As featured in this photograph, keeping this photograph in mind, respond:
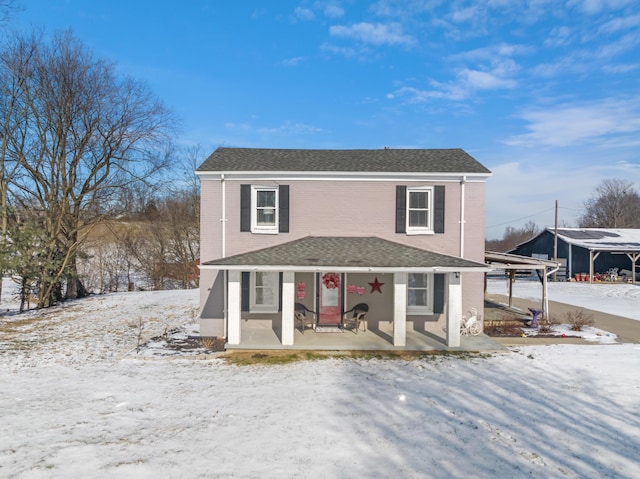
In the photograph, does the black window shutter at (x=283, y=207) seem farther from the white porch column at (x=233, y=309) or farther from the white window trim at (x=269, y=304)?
the white porch column at (x=233, y=309)

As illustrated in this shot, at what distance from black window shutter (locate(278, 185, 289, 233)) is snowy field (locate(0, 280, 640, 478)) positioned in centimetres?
439

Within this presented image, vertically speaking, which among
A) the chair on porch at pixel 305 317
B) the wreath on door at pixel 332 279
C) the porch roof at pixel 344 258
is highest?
the porch roof at pixel 344 258

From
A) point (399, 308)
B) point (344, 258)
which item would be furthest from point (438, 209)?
point (344, 258)

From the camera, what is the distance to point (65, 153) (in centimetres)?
1836

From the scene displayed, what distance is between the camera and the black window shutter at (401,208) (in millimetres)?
11445

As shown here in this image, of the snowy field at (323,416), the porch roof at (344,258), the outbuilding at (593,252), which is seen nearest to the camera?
the snowy field at (323,416)

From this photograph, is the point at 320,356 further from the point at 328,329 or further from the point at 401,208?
the point at 401,208

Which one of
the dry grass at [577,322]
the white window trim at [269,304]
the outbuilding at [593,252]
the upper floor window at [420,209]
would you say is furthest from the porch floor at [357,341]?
the outbuilding at [593,252]

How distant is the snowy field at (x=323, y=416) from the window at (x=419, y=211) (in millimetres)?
4261

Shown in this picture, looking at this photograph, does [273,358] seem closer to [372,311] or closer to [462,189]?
[372,311]

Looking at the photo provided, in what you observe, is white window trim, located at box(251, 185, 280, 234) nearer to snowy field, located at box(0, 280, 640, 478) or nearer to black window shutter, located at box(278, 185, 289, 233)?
black window shutter, located at box(278, 185, 289, 233)

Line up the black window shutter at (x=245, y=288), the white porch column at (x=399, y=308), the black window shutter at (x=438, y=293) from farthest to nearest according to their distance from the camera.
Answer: the black window shutter at (x=438, y=293) → the black window shutter at (x=245, y=288) → the white porch column at (x=399, y=308)

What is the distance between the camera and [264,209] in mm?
11562

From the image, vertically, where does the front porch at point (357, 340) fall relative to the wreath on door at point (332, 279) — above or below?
below
